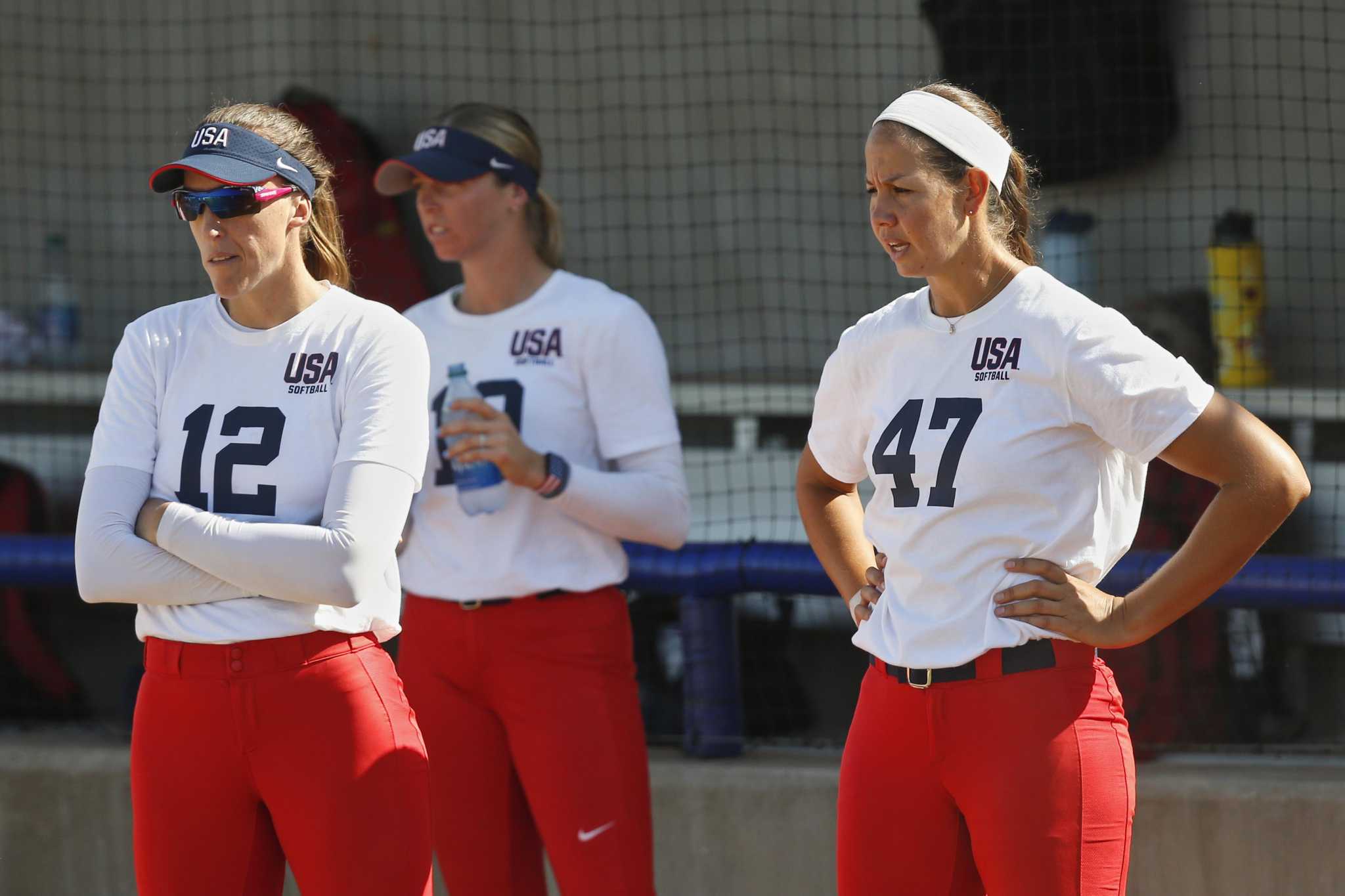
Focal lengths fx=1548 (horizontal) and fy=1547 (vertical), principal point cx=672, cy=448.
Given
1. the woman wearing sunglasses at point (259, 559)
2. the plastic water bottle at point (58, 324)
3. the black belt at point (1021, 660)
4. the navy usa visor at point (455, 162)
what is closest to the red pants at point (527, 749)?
the woman wearing sunglasses at point (259, 559)

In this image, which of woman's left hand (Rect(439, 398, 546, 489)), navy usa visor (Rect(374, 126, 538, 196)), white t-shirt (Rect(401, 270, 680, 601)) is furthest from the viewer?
navy usa visor (Rect(374, 126, 538, 196))

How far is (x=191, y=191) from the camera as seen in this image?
7.38ft

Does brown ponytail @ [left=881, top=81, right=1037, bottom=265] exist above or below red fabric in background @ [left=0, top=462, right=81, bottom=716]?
above

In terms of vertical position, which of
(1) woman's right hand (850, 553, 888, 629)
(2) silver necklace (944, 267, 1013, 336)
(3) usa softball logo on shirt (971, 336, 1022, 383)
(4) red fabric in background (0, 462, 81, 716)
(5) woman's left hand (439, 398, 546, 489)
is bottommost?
(4) red fabric in background (0, 462, 81, 716)

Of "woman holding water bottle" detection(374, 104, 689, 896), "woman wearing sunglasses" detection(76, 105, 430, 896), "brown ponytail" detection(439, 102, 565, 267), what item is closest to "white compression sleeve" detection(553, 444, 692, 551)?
"woman holding water bottle" detection(374, 104, 689, 896)

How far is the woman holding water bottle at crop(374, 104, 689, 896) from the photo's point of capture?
280 cm

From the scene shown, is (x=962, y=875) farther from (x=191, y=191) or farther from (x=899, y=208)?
(x=191, y=191)

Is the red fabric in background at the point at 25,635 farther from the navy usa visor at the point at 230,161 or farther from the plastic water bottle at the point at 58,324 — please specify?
the navy usa visor at the point at 230,161

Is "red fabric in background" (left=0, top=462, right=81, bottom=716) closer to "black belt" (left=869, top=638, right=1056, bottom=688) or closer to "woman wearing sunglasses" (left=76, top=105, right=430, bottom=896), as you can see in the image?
"woman wearing sunglasses" (left=76, top=105, right=430, bottom=896)

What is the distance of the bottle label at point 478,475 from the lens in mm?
Answer: 2799

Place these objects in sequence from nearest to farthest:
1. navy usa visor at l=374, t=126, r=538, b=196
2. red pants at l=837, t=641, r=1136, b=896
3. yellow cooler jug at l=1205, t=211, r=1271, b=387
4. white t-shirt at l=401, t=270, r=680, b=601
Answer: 1. red pants at l=837, t=641, r=1136, b=896
2. white t-shirt at l=401, t=270, r=680, b=601
3. navy usa visor at l=374, t=126, r=538, b=196
4. yellow cooler jug at l=1205, t=211, r=1271, b=387

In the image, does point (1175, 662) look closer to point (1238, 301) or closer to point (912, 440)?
point (1238, 301)

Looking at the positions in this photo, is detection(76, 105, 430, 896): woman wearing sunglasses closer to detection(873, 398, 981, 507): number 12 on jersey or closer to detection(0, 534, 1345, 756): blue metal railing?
detection(873, 398, 981, 507): number 12 on jersey

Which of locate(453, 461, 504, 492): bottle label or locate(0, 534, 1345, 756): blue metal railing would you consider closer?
locate(453, 461, 504, 492): bottle label
